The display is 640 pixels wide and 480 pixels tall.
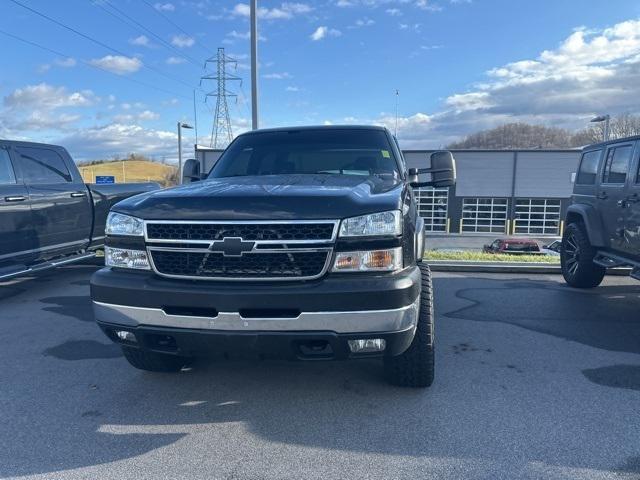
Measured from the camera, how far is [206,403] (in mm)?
3484

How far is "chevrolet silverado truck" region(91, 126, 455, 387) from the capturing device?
2.87m

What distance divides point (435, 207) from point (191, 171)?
3955 centimetres

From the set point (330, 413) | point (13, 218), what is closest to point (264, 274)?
point (330, 413)

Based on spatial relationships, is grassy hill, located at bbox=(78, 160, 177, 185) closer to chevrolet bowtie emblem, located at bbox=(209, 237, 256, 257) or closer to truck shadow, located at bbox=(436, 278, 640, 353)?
truck shadow, located at bbox=(436, 278, 640, 353)

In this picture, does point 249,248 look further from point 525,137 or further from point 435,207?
point 525,137

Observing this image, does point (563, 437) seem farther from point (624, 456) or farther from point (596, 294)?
point (596, 294)

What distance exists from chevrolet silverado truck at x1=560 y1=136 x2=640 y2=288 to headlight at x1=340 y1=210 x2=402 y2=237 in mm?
3850

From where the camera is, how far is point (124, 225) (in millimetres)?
3234

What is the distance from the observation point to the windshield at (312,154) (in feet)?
15.0

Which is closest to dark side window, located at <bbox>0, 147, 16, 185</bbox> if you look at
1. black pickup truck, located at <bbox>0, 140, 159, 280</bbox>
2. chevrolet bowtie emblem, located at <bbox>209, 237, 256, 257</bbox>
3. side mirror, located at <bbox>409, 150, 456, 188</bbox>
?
black pickup truck, located at <bbox>0, 140, 159, 280</bbox>

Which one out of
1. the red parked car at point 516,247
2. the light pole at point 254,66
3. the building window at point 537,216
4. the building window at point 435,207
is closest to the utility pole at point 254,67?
the light pole at point 254,66

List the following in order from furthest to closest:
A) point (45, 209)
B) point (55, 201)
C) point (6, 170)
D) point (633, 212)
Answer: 1. point (55, 201)
2. point (45, 209)
3. point (6, 170)
4. point (633, 212)

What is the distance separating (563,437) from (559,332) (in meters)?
2.31

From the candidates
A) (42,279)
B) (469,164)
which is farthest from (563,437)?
(469,164)
